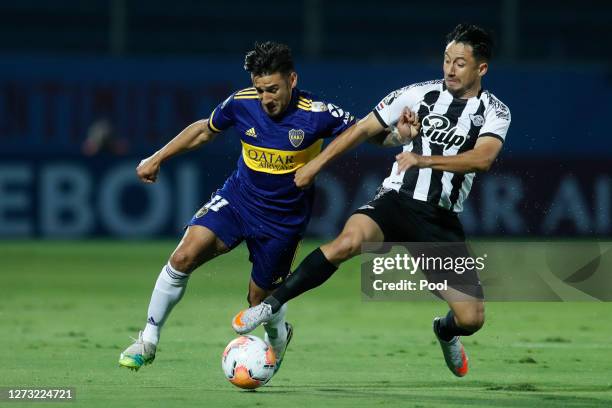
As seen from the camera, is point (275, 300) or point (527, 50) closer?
point (275, 300)

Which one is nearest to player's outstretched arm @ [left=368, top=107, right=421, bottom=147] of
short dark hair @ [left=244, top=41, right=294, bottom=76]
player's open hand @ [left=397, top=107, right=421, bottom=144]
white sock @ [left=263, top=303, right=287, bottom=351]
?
player's open hand @ [left=397, top=107, right=421, bottom=144]

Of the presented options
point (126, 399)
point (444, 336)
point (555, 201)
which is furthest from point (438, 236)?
point (555, 201)

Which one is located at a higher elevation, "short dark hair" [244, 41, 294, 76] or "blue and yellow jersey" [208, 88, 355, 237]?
"short dark hair" [244, 41, 294, 76]

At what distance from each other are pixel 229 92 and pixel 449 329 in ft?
41.7

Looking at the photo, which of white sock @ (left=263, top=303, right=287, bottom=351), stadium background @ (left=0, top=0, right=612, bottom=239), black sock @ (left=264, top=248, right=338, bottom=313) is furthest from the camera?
stadium background @ (left=0, top=0, right=612, bottom=239)

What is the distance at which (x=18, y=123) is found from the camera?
2006 cm

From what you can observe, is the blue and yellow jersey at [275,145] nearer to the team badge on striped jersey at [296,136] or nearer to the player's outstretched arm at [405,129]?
the team badge on striped jersey at [296,136]

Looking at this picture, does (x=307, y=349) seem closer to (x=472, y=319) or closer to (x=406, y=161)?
(x=472, y=319)

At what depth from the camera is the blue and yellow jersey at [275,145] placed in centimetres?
779

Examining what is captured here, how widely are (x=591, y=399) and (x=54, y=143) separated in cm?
1448

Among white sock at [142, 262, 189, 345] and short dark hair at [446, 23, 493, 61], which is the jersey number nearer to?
white sock at [142, 262, 189, 345]

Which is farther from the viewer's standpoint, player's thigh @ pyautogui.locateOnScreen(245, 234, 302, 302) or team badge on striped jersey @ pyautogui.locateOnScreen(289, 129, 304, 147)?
player's thigh @ pyautogui.locateOnScreen(245, 234, 302, 302)

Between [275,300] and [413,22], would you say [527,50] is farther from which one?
[275,300]

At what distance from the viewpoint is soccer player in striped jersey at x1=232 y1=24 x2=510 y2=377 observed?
7.21 m
